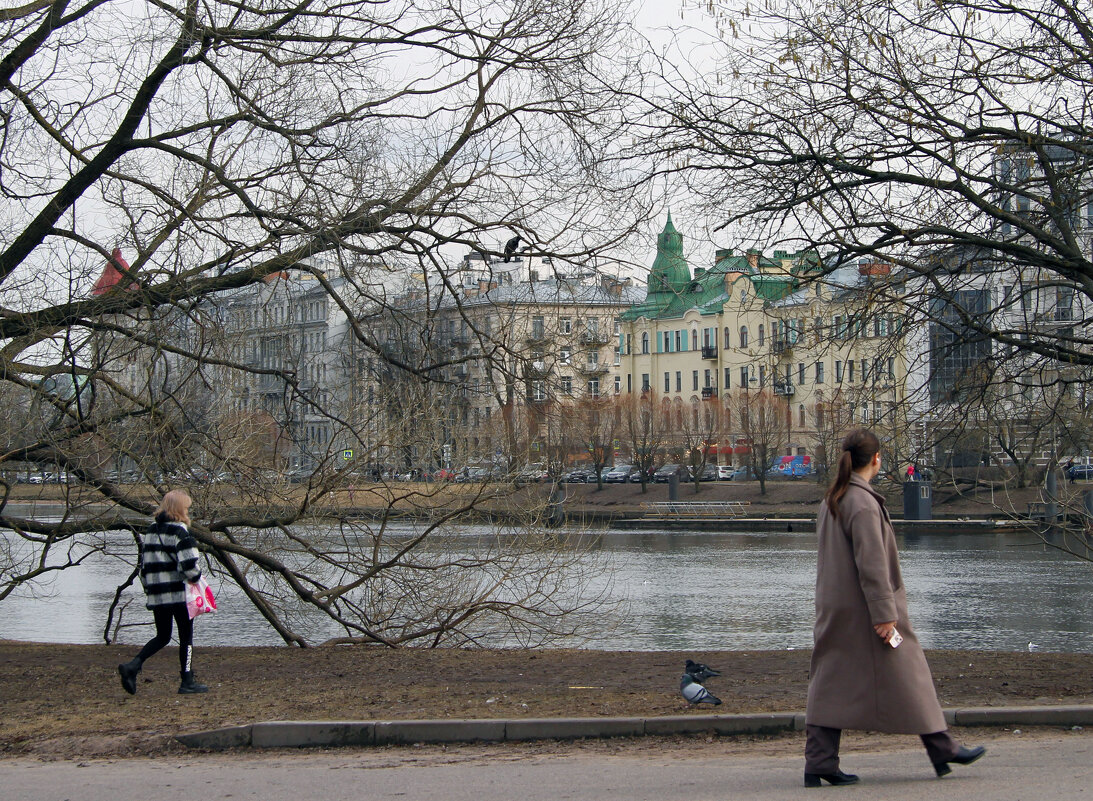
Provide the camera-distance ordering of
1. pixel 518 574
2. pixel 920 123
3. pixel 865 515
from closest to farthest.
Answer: pixel 865 515, pixel 920 123, pixel 518 574

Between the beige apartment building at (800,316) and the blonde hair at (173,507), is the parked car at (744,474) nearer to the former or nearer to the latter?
the beige apartment building at (800,316)

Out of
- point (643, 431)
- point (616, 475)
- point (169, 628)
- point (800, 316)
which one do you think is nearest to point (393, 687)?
point (169, 628)

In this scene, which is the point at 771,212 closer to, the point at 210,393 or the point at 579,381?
the point at 579,381

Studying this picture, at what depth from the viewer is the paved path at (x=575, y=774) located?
20.3 ft

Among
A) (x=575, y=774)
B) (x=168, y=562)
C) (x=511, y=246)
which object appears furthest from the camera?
(x=511, y=246)

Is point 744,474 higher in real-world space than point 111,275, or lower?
lower

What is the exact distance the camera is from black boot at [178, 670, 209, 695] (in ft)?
32.0

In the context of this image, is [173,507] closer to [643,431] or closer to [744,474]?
[643,431]

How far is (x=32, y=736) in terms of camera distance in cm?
792

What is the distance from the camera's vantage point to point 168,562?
10.0 m

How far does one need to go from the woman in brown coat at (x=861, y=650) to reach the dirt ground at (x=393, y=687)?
226 cm

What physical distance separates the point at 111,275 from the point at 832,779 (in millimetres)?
8883

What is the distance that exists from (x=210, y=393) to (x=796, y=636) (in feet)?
42.7

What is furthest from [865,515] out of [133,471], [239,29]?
[133,471]
